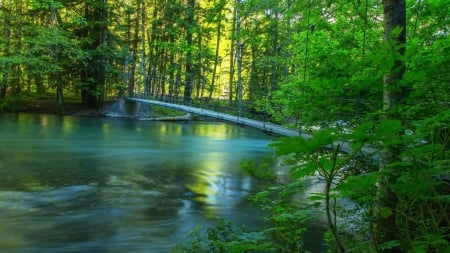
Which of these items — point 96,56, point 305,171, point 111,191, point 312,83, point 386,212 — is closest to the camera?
point 305,171

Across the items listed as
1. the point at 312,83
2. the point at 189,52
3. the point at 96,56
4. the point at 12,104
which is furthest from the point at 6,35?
the point at 312,83

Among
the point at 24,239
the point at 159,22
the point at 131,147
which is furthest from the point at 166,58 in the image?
the point at 24,239

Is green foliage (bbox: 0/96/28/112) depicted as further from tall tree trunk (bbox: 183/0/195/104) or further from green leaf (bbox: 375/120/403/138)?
green leaf (bbox: 375/120/403/138)

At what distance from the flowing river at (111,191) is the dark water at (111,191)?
0.03 feet

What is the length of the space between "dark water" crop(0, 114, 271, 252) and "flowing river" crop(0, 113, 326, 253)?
0.01 metres

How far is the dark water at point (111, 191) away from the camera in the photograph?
11.3 feet

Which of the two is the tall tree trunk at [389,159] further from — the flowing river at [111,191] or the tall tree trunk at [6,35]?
the tall tree trunk at [6,35]

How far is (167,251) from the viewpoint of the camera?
3268 millimetres

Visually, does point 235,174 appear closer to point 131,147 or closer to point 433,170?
point 131,147

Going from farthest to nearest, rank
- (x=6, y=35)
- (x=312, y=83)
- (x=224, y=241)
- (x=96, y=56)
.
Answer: (x=96, y=56) < (x=6, y=35) < (x=224, y=241) < (x=312, y=83)

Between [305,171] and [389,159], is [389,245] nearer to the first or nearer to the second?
[389,159]

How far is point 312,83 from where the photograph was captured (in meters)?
1.56

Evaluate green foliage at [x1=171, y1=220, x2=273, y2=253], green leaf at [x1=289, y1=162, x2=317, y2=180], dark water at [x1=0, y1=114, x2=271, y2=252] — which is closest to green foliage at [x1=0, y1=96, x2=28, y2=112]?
dark water at [x1=0, y1=114, x2=271, y2=252]

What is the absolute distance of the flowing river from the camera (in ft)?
11.3
